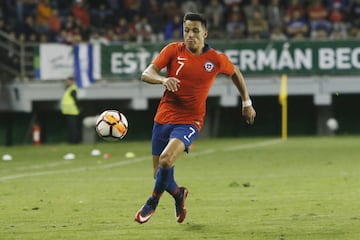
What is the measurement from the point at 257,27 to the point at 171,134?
21.8 meters

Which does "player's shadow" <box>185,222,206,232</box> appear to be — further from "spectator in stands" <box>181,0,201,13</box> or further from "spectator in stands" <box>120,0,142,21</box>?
"spectator in stands" <box>181,0,201,13</box>

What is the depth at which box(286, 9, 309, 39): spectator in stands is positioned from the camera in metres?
32.6

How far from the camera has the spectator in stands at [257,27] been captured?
32.6m

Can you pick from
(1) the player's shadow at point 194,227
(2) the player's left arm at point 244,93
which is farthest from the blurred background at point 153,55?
(1) the player's shadow at point 194,227

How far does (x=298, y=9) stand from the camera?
33.4 metres

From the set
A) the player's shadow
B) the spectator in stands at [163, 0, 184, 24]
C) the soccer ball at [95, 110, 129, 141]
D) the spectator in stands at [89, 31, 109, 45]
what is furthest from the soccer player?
the spectator in stands at [163, 0, 184, 24]

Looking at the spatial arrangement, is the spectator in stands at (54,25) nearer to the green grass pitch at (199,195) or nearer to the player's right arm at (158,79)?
the green grass pitch at (199,195)

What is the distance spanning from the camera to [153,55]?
30969mm

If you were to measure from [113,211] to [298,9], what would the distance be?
21543 mm

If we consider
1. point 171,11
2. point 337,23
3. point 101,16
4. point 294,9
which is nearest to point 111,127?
point 101,16

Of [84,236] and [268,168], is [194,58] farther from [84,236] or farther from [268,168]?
[268,168]

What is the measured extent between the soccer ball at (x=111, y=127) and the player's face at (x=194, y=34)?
139 cm

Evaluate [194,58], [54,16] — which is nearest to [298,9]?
[54,16]

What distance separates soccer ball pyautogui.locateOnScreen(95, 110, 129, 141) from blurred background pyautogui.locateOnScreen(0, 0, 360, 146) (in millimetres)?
17025
